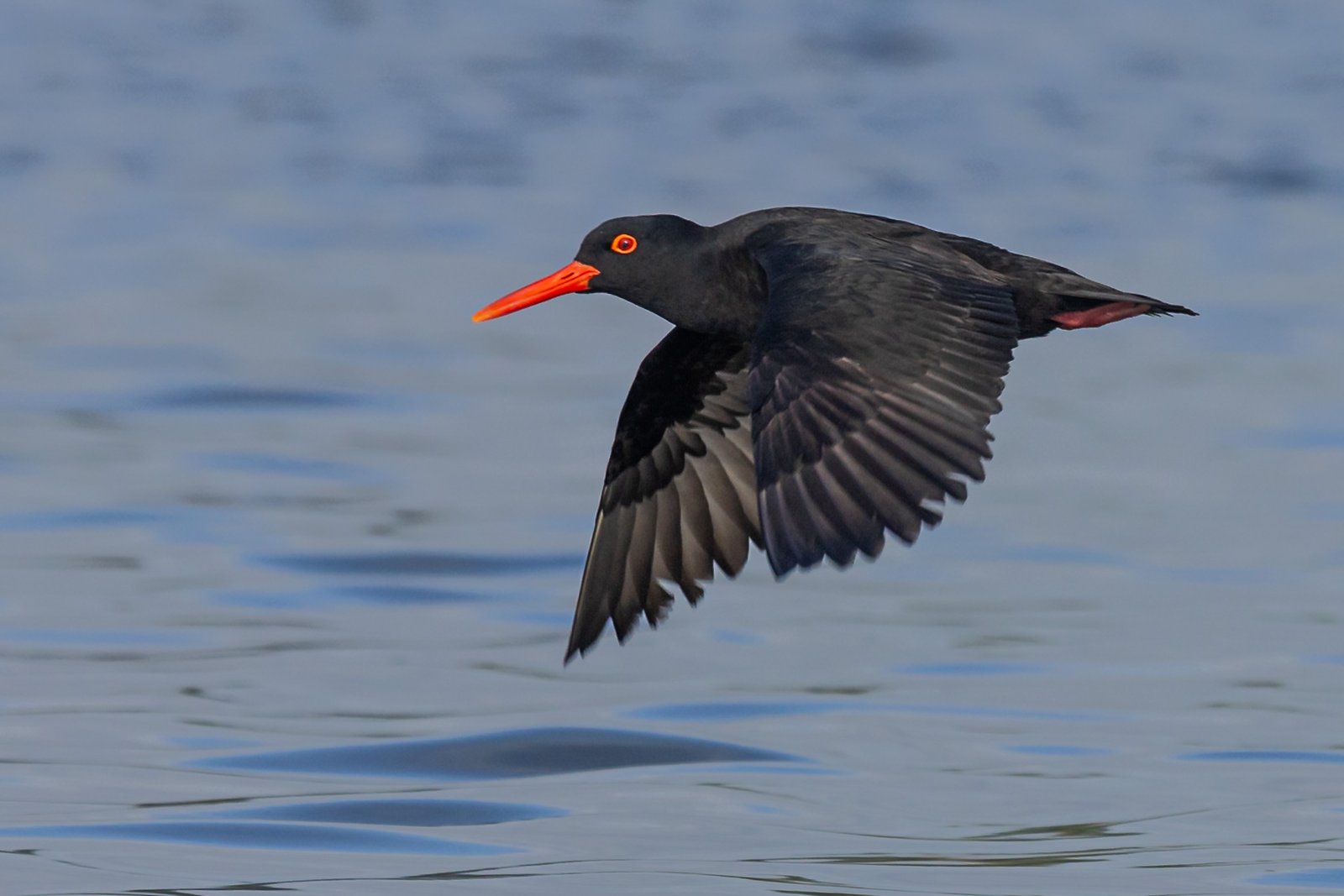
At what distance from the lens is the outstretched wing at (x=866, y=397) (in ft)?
22.6

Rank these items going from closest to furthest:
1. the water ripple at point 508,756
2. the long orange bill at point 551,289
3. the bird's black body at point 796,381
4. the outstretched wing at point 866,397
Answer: the outstretched wing at point 866,397, the bird's black body at point 796,381, the long orange bill at point 551,289, the water ripple at point 508,756

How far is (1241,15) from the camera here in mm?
29109

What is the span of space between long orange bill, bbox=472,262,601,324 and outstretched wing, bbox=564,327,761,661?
41 cm

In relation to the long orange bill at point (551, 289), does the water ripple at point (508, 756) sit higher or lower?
lower

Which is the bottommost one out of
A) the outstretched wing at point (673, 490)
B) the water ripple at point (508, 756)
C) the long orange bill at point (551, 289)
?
the water ripple at point (508, 756)

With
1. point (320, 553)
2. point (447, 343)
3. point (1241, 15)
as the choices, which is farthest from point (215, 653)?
point (1241, 15)

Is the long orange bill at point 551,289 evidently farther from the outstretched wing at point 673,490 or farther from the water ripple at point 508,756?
the water ripple at point 508,756

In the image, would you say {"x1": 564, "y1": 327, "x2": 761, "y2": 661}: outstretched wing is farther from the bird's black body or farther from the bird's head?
the bird's head

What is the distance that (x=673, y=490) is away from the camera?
376 inches

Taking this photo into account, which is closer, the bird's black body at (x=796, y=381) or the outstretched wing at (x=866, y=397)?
the outstretched wing at (x=866, y=397)

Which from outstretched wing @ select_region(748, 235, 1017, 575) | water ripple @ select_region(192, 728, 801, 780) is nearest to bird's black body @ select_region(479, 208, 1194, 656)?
outstretched wing @ select_region(748, 235, 1017, 575)

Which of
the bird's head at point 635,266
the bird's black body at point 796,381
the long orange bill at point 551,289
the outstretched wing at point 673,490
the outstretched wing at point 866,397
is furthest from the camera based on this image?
the outstretched wing at point 673,490

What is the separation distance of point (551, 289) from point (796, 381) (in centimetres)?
216

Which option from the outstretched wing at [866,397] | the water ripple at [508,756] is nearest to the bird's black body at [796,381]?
the outstretched wing at [866,397]
